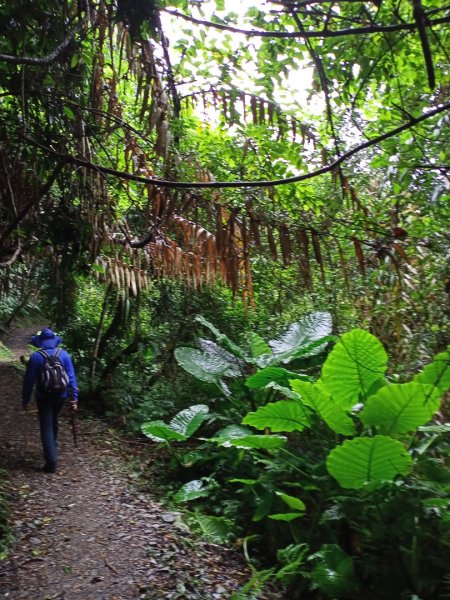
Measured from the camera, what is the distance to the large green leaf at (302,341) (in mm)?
6602

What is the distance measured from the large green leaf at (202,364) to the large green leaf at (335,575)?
3.05 metres

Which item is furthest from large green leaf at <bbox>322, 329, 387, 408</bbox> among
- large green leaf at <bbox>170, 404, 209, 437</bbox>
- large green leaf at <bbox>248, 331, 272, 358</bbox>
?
large green leaf at <bbox>248, 331, 272, 358</bbox>

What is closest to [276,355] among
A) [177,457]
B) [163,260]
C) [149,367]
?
[177,457]

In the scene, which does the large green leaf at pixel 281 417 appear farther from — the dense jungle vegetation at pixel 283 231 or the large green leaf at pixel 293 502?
the large green leaf at pixel 293 502

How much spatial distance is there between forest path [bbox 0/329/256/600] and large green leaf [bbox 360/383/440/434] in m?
1.78

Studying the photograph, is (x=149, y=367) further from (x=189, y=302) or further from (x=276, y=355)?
(x=276, y=355)

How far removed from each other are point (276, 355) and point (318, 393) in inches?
80.7

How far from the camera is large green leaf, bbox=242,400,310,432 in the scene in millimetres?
5074

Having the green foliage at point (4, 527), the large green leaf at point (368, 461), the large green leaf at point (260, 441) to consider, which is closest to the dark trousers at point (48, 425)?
the green foliage at point (4, 527)

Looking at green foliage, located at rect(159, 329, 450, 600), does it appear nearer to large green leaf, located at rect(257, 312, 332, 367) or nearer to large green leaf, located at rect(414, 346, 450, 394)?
large green leaf, located at rect(414, 346, 450, 394)

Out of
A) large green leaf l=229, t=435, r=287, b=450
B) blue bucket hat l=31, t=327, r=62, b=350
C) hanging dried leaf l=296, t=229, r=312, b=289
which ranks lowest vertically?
large green leaf l=229, t=435, r=287, b=450

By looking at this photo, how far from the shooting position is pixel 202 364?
714 cm

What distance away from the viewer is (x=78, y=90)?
5012mm

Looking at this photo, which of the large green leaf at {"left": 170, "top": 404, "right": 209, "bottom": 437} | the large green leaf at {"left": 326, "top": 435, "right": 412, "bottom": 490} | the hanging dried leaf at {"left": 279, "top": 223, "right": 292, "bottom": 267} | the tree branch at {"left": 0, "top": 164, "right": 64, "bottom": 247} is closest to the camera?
the hanging dried leaf at {"left": 279, "top": 223, "right": 292, "bottom": 267}
